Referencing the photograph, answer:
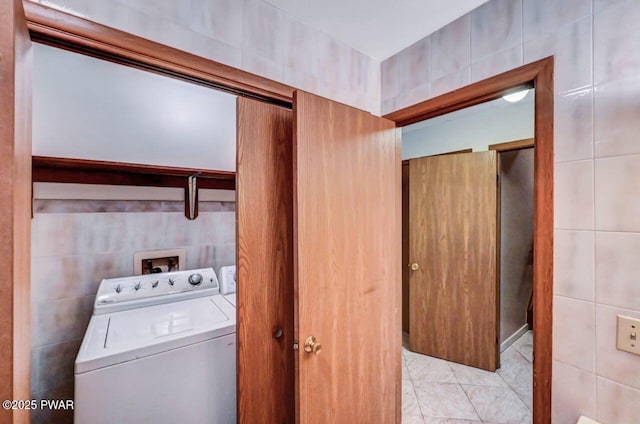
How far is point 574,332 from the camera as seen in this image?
3.21 feet

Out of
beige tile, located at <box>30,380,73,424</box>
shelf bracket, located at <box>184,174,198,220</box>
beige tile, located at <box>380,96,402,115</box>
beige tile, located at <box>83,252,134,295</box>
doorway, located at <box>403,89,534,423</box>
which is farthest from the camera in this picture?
doorway, located at <box>403,89,534,423</box>

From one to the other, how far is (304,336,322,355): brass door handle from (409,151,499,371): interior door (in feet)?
6.53

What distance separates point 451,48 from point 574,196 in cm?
85

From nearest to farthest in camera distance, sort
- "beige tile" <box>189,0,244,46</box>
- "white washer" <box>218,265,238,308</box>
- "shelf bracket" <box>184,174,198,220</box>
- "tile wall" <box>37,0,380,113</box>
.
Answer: "tile wall" <box>37,0,380,113</box>, "beige tile" <box>189,0,244,46</box>, "white washer" <box>218,265,238,308</box>, "shelf bracket" <box>184,174,198,220</box>

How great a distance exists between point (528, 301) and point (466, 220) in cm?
170

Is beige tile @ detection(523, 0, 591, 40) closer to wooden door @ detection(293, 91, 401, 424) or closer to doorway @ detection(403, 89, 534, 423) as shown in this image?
wooden door @ detection(293, 91, 401, 424)

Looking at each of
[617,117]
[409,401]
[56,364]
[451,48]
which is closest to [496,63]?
[451,48]

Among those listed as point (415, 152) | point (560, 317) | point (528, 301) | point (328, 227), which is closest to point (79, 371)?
point (328, 227)

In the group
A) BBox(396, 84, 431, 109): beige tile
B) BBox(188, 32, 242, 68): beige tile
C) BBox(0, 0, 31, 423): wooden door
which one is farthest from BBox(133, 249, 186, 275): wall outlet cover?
BBox(396, 84, 431, 109): beige tile

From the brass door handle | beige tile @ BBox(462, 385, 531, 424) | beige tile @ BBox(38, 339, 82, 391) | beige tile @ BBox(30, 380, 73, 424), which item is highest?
the brass door handle

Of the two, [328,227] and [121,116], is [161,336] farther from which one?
[121,116]

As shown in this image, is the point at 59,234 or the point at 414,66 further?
the point at 59,234

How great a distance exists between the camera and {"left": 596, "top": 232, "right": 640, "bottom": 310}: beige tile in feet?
2.83

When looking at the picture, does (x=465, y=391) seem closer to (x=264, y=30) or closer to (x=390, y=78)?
(x=390, y=78)
